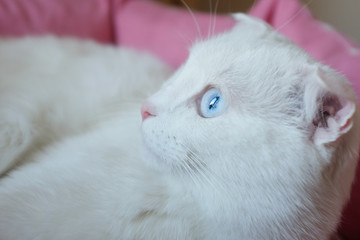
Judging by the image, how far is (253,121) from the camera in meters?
0.50

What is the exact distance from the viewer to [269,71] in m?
0.53

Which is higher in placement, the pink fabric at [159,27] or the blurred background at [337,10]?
the pink fabric at [159,27]

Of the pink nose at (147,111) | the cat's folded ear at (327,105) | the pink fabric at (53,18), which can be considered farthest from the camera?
the pink fabric at (53,18)

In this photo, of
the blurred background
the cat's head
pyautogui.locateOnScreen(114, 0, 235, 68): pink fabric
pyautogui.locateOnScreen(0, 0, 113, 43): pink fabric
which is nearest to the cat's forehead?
the cat's head

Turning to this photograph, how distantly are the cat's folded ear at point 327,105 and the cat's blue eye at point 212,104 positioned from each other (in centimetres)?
12

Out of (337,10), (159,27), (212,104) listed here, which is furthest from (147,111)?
(337,10)

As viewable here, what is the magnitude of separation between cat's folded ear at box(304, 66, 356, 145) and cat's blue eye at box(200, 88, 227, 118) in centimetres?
12

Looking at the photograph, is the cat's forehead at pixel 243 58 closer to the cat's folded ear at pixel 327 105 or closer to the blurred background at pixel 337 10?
the cat's folded ear at pixel 327 105

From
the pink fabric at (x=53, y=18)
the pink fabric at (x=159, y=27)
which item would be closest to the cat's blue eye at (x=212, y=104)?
the pink fabric at (x=159, y=27)

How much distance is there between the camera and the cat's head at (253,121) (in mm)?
491

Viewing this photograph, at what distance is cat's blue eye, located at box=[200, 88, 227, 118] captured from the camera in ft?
1.73

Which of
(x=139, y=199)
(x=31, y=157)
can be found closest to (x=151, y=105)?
(x=139, y=199)

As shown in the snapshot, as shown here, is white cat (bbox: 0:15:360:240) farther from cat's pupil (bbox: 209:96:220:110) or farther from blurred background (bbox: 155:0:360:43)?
blurred background (bbox: 155:0:360:43)

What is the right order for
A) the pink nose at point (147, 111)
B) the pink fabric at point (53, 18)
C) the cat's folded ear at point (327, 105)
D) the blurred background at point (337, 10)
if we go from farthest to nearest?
1. the blurred background at point (337, 10)
2. the pink fabric at point (53, 18)
3. the pink nose at point (147, 111)
4. the cat's folded ear at point (327, 105)
